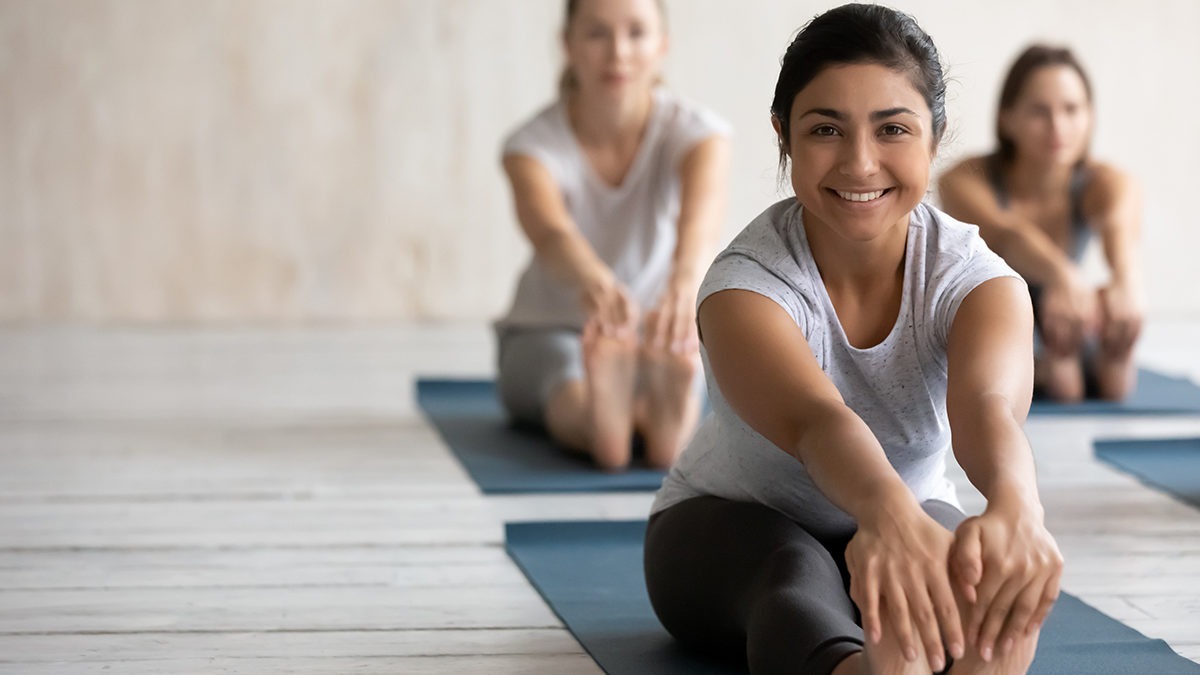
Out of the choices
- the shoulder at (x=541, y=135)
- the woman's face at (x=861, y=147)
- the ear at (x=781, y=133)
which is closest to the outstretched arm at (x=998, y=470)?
the woman's face at (x=861, y=147)

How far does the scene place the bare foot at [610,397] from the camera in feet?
8.44

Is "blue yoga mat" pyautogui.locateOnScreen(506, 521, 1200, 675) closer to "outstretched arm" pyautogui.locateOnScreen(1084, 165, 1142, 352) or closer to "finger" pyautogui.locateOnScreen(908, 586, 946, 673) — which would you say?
"finger" pyautogui.locateOnScreen(908, 586, 946, 673)

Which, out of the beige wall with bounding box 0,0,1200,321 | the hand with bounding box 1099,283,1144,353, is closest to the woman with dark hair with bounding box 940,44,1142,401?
the hand with bounding box 1099,283,1144,353

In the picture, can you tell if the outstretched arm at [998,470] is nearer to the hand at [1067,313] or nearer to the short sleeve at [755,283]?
the short sleeve at [755,283]

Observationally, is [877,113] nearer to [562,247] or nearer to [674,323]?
[674,323]

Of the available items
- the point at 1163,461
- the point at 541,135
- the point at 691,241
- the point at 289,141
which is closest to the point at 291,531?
the point at 691,241

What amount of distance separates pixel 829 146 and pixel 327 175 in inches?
132

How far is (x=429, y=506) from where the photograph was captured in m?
2.38

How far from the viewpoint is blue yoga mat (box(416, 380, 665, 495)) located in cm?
250

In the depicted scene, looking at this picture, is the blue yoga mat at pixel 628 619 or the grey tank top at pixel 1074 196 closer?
the blue yoga mat at pixel 628 619

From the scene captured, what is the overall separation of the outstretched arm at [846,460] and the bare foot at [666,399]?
1.08 m

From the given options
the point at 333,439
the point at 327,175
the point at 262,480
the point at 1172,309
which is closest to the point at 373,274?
the point at 327,175

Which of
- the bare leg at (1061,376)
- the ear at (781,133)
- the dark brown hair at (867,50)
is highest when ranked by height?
the dark brown hair at (867,50)

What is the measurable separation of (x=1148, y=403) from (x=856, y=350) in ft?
6.52
